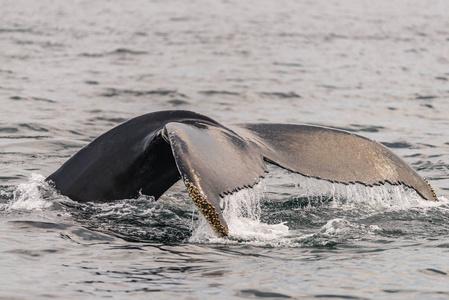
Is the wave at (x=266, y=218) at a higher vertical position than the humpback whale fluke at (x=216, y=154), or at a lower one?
lower

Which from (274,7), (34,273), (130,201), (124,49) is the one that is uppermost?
(274,7)

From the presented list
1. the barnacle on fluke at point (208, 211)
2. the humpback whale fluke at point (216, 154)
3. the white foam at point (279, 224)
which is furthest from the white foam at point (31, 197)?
the barnacle on fluke at point (208, 211)

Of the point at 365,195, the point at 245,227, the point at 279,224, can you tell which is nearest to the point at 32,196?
the point at 245,227

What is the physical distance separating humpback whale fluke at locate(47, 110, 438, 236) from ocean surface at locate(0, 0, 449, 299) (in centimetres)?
16

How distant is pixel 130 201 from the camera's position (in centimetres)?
644

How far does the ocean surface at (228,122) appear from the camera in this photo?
213 inches

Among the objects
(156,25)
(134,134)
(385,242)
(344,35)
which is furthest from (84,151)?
(156,25)

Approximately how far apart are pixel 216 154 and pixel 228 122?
26.7ft

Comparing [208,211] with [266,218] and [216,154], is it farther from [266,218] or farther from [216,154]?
[266,218]

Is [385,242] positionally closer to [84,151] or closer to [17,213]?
[84,151]

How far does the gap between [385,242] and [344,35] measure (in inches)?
877

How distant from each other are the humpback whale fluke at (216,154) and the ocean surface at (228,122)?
165mm

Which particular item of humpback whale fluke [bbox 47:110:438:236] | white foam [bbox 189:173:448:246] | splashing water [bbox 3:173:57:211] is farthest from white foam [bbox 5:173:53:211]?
white foam [bbox 189:173:448:246]

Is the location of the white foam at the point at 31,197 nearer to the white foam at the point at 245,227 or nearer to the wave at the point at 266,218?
the wave at the point at 266,218
